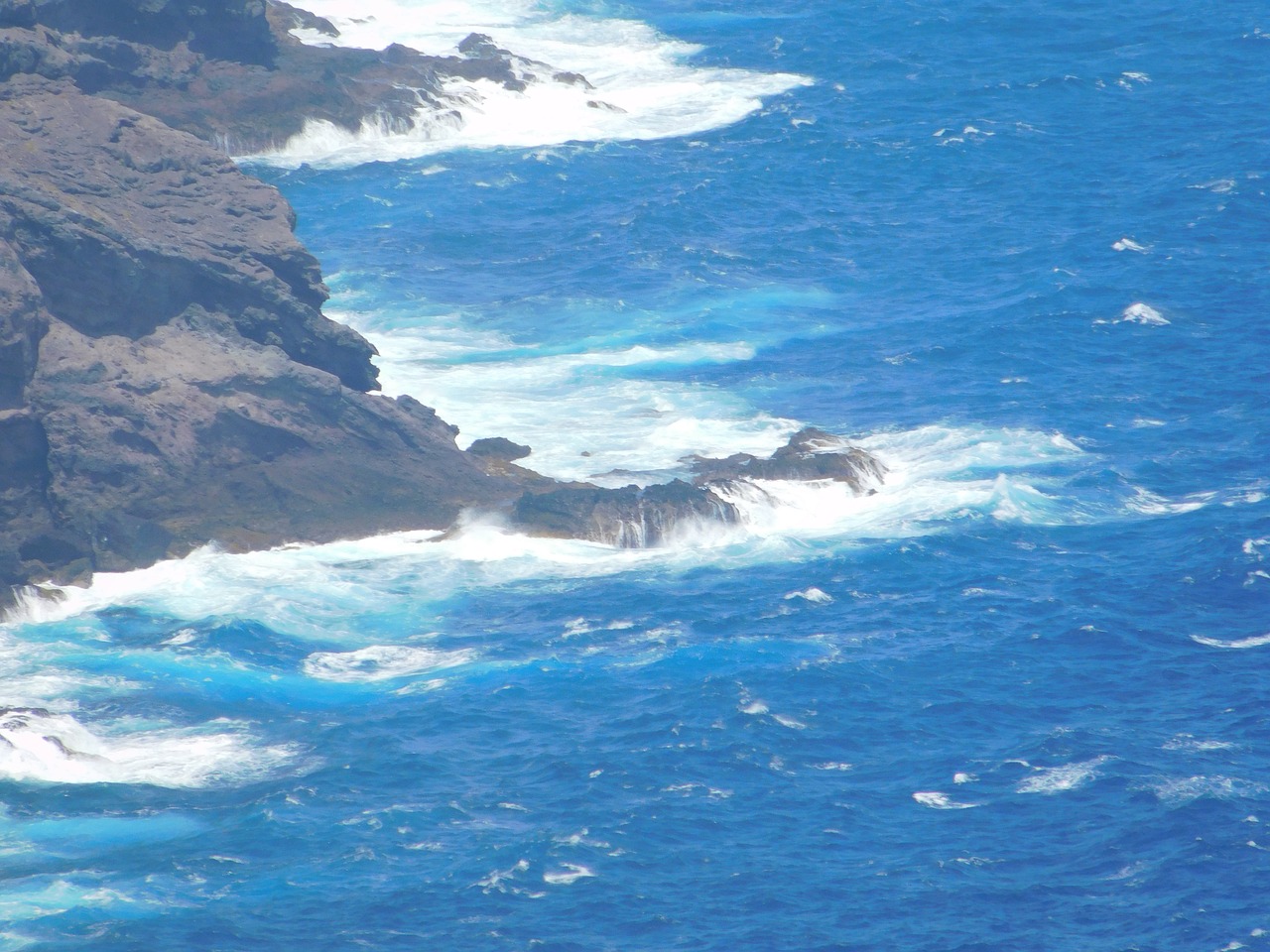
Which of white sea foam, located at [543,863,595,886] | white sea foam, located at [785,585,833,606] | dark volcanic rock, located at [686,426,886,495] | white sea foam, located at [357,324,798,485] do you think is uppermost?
white sea foam, located at [357,324,798,485]

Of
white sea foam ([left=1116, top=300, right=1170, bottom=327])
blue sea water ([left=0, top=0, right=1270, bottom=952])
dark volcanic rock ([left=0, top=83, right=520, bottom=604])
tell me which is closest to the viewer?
blue sea water ([left=0, top=0, right=1270, bottom=952])

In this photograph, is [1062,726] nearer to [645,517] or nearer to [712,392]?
[645,517]

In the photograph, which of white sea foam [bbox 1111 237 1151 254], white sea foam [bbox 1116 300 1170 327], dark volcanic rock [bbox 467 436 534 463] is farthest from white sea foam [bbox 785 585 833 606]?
white sea foam [bbox 1111 237 1151 254]

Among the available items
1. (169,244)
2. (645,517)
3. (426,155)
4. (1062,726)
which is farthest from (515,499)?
(426,155)

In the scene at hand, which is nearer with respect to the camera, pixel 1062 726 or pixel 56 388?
pixel 1062 726

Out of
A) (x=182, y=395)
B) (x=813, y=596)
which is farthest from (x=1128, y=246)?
(x=182, y=395)

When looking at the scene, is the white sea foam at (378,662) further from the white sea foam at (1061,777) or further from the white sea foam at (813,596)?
the white sea foam at (1061,777)

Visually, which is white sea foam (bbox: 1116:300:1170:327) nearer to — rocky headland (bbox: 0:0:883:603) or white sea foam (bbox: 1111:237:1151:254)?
white sea foam (bbox: 1111:237:1151:254)
